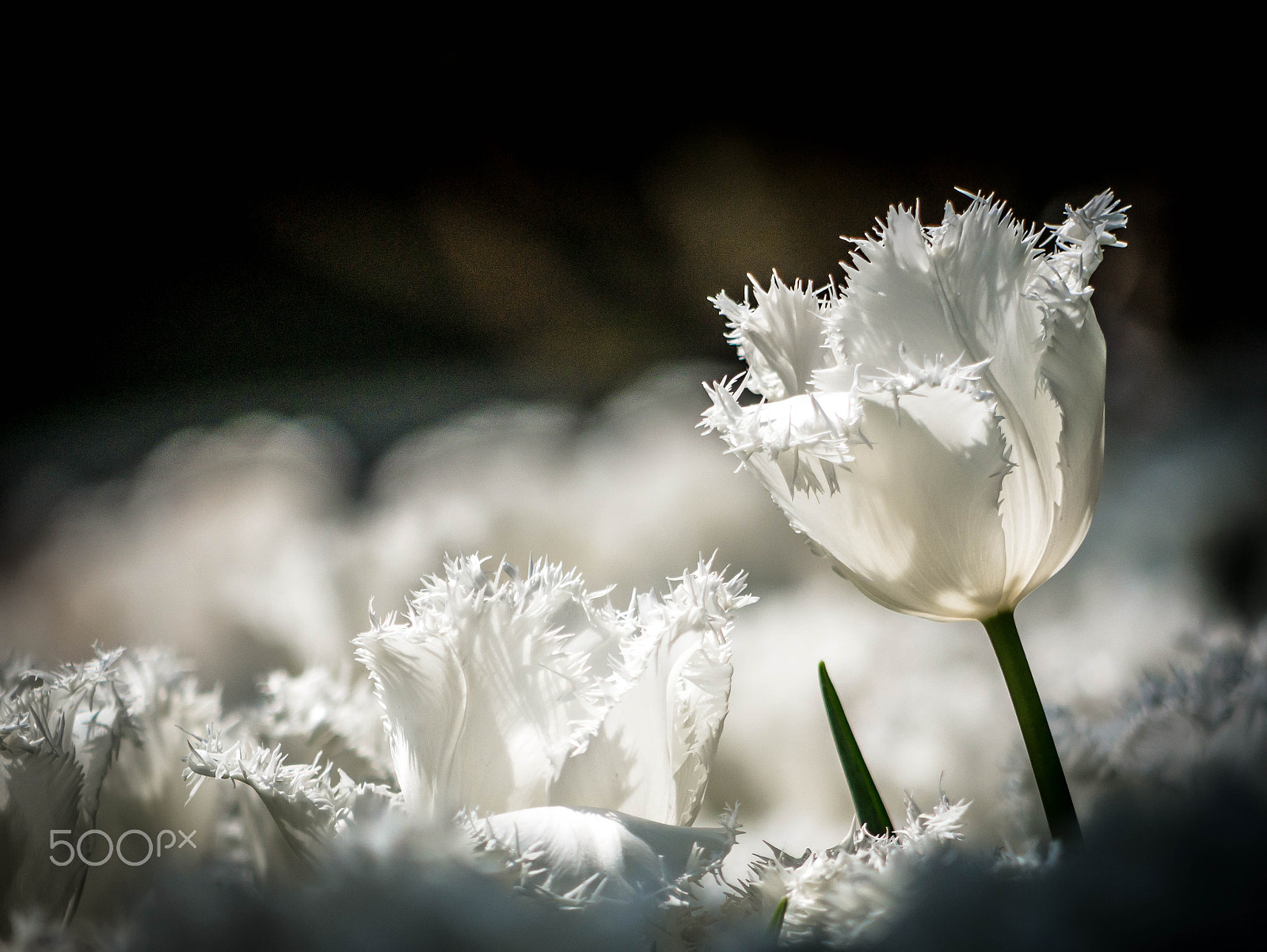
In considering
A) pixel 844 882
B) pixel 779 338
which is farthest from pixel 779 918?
pixel 779 338

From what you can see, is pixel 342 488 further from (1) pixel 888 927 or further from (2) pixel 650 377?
(1) pixel 888 927

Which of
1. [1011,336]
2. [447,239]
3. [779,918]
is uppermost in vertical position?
[447,239]

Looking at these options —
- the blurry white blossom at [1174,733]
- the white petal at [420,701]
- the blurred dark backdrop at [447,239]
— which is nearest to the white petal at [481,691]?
the white petal at [420,701]

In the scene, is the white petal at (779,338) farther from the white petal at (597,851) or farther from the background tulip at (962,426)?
the white petal at (597,851)

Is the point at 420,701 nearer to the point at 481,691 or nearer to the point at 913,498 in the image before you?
the point at 481,691

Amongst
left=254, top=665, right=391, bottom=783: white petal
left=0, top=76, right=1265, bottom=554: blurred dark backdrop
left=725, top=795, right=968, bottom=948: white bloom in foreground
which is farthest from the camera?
left=0, top=76, right=1265, bottom=554: blurred dark backdrop

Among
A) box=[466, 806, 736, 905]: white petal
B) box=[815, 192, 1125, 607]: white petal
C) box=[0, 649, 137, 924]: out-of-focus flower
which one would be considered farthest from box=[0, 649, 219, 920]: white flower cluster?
box=[815, 192, 1125, 607]: white petal

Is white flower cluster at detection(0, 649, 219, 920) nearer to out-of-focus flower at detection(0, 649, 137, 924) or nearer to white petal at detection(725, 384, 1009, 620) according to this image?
out-of-focus flower at detection(0, 649, 137, 924)
